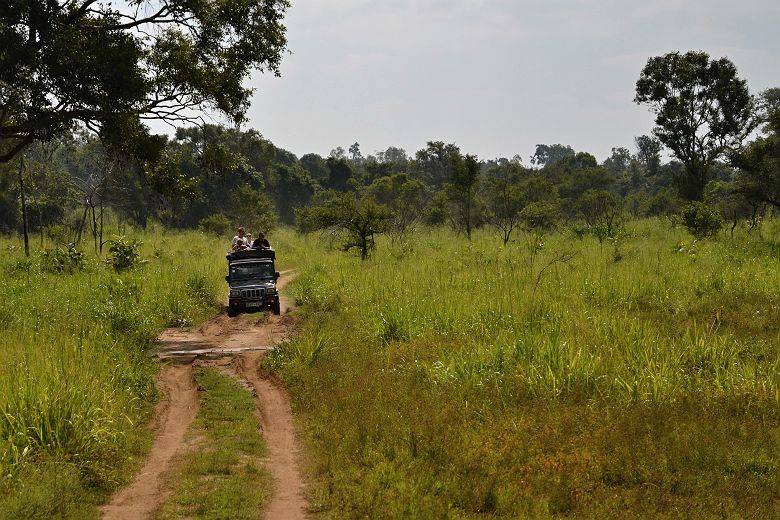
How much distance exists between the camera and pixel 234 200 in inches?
1905

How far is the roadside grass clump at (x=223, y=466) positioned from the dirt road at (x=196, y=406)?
147mm

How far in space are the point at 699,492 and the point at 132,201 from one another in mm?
54050

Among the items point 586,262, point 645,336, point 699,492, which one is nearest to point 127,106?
point 645,336

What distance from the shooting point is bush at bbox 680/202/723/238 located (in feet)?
93.9

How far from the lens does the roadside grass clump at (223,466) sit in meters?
6.18

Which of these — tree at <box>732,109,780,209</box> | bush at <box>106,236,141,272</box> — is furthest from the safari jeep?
tree at <box>732,109,780,209</box>

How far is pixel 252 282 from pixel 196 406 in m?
8.26

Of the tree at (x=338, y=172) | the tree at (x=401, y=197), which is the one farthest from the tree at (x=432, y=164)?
the tree at (x=401, y=197)

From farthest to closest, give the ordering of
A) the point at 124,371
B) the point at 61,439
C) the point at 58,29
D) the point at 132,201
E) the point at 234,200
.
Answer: the point at 132,201 → the point at 234,200 → the point at 58,29 → the point at 124,371 → the point at 61,439

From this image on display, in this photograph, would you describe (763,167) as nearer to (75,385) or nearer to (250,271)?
(250,271)

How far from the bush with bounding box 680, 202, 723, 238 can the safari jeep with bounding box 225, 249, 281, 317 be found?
20088 mm

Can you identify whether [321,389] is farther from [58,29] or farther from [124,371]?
[58,29]

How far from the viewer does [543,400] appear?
8555 millimetres

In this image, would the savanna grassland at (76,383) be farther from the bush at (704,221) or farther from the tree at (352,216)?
the bush at (704,221)
